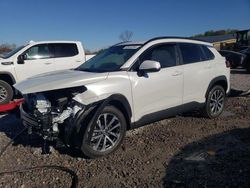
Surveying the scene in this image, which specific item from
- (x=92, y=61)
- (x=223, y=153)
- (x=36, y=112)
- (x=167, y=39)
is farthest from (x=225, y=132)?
(x=36, y=112)

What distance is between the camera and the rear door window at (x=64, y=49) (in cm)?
1040

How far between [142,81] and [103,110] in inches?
36.2

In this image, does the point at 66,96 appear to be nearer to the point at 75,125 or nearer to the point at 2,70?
the point at 75,125

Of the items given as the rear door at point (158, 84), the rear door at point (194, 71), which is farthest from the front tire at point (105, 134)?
the rear door at point (194, 71)

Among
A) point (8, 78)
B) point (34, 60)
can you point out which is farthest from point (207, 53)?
point (8, 78)

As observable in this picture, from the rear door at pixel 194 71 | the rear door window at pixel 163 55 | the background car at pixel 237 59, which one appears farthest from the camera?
the background car at pixel 237 59

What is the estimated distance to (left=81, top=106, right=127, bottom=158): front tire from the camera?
174 inches

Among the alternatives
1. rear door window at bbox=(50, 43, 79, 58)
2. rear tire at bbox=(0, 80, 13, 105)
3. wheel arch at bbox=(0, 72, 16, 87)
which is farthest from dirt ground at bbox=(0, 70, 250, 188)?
rear door window at bbox=(50, 43, 79, 58)

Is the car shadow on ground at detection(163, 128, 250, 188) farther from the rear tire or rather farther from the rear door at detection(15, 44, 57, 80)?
the rear door at detection(15, 44, 57, 80)

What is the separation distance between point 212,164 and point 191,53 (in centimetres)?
269

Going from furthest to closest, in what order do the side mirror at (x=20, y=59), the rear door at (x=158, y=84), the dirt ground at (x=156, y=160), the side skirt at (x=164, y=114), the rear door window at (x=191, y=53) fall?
1. the side mirror at (x=20, y=59)
2. the rear door window at (x=191, y=53)
3. the side skirt at (x=164, y=114)
4. the rear door at (x=158, y=84)
5. the dirt ground at (x=156, y=160)

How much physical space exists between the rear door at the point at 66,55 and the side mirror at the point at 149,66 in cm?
586

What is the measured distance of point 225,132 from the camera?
5719mm

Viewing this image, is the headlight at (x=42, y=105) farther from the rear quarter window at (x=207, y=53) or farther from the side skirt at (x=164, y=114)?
the rear quarter window at (x=207, y=53)
